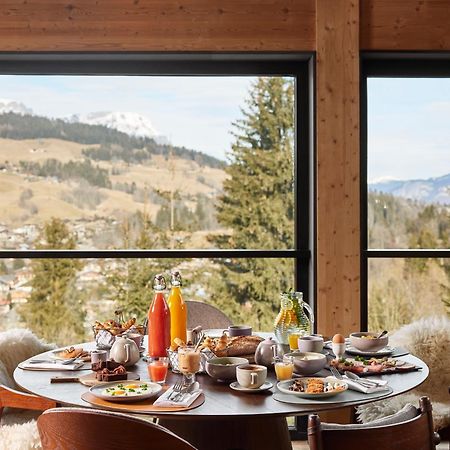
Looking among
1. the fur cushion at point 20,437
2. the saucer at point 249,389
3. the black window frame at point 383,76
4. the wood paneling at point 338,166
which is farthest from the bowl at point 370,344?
the black window frame at point 383,76

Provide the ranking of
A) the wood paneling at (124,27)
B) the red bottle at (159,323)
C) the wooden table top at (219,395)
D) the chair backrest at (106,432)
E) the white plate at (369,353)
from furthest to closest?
the wood paneling at (124,27), the white plate at (369,353), the red bottle at (159,323), the wooden table top at (219,395), the chair backrest at (106,432)

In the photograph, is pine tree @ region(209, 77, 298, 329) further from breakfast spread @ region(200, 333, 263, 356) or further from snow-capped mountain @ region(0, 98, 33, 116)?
breakfast spread @ region(200, 333, 263, 356)

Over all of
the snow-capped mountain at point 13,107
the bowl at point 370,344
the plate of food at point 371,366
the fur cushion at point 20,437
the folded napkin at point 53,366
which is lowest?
the fur cushion at point 20,437

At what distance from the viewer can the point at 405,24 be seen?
4.43 metres

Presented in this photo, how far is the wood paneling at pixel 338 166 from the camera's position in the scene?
4.33 metres

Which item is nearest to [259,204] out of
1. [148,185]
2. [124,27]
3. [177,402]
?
[148,185]

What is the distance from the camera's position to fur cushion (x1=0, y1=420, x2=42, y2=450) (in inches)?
108

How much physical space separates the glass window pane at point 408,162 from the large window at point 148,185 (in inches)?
16.9

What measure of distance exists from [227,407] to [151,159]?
263 cm

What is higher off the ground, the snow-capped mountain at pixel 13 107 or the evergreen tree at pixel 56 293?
the snow-capped mountain at pixel 13 107

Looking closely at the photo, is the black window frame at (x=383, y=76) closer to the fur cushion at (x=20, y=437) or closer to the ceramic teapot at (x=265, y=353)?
the ceramic teapot at (x=265, y=353)

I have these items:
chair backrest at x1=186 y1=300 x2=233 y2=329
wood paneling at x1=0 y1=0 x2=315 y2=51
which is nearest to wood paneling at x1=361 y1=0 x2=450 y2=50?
wood paneling at x1=0 y1=0 x2=315 y2=51

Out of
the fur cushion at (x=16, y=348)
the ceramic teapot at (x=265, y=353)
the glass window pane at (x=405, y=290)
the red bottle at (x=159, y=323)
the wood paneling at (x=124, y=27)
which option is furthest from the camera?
the glass window pane at (x=405, y=290)

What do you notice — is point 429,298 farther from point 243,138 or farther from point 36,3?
point 36,3
